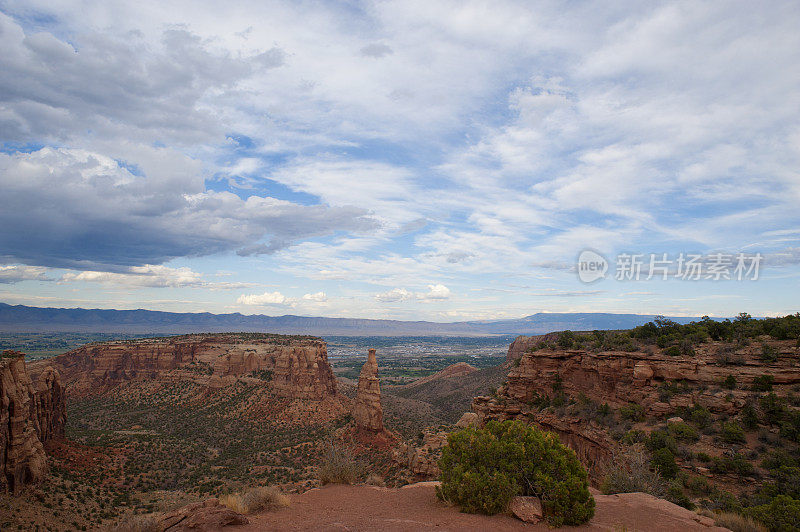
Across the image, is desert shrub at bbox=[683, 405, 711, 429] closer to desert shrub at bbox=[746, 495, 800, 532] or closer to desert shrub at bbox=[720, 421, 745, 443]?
desert shrub at bbox=[720, 421, 745, 443]

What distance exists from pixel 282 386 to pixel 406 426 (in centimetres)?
2008

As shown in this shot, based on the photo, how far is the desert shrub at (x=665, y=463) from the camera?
16.7 metres

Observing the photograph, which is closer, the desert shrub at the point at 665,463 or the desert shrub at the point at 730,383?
the desert shrub at the point at 665,463

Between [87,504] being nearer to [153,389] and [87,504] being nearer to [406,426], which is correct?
→ [406,426]

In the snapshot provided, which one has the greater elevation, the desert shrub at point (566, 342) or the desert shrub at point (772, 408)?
the desert shrub at point (566, 342)

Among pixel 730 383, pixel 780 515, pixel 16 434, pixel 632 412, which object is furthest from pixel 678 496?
pixel 16 434

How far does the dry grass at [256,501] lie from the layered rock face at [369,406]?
98.5 feet

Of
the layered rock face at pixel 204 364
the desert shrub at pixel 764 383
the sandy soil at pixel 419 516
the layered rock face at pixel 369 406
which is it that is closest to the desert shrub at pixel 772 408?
the desert shrub at pixel 764 383

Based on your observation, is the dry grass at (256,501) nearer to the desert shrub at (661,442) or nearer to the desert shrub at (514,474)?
the desert shrub at (514,474)

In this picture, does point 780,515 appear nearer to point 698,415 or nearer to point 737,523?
point 737,523

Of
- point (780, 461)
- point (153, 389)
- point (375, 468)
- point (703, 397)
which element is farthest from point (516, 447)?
point (153, 389)

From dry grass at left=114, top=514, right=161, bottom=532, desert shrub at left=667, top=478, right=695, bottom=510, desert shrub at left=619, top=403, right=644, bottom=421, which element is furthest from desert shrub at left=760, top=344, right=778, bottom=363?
dry grass at left=114, top=514, right=161, bottom=532

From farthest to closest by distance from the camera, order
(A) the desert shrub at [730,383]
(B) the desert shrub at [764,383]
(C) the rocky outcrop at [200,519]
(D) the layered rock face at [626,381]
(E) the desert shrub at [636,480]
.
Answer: (A) the desert shrub at [730,383] < (D) the layered rock face at [626,381] < (B) the desert shrub at [764,383] < (E) the desert shrub at [636,480] < (C) the rocky outcrop at [200,519]

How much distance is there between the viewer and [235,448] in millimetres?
42812
